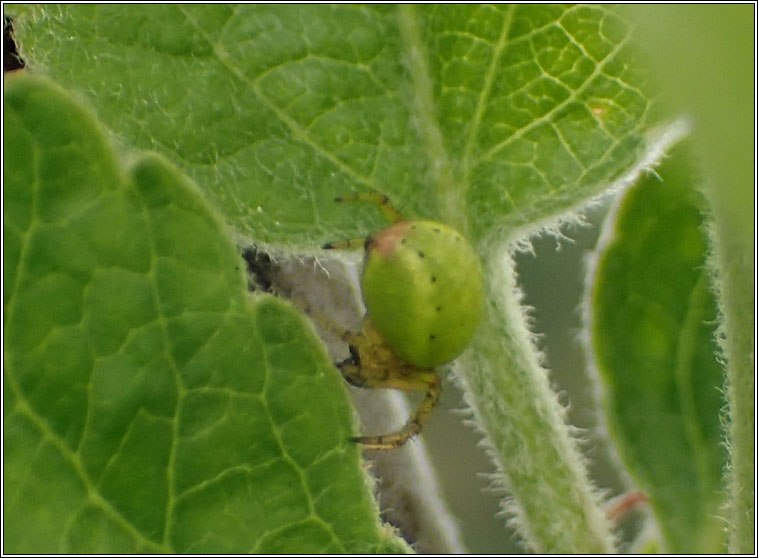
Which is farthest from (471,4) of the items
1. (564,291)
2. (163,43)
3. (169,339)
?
(564,291)

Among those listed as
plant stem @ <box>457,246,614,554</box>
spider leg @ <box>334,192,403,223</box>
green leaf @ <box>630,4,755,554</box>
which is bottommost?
green leaf @ <box>630,4,755,554</box>

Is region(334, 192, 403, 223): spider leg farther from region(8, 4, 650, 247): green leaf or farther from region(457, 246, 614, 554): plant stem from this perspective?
region(457, 246, 614, 554): plant stem

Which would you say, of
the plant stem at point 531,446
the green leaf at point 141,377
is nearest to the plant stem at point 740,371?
the plant stem at point 531,446

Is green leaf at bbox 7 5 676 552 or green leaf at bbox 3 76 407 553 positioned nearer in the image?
green leaf at bbox 3 76 407 553

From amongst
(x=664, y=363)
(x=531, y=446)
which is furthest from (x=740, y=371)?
(x=664, y=363)

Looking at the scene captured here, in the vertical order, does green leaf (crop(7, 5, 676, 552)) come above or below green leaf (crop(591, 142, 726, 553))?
above

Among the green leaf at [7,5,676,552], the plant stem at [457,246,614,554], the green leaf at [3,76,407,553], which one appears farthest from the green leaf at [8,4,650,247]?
the green leaf at [3,76,407,553]
